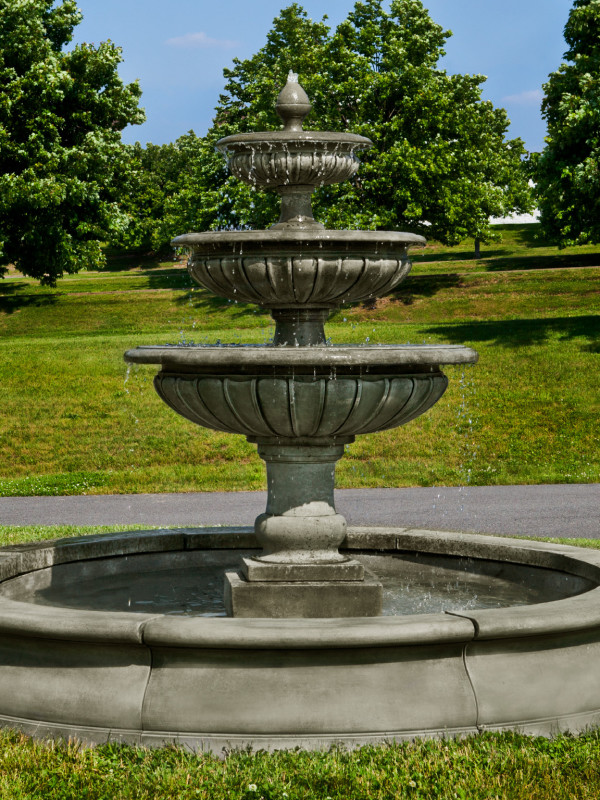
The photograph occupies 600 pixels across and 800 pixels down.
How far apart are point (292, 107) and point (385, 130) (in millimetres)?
30132

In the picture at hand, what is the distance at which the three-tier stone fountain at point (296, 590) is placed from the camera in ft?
15.6

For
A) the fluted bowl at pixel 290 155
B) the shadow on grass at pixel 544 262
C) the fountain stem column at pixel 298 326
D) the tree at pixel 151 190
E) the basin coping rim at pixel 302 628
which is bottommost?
the basin coping rim at pixel 302 628

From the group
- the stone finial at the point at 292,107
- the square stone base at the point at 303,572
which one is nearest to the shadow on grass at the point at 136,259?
the stone finial at the point at 292,107

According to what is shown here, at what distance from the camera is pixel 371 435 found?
698 inches

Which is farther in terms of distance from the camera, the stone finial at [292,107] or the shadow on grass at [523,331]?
the shadow on grass at [523,331]

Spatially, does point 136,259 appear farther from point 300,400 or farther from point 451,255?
point 300,400

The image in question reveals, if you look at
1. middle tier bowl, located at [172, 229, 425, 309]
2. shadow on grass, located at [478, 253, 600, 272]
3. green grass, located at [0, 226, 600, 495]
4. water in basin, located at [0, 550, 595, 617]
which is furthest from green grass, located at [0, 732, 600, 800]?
shadow on grass, located at [478, 253, 600, 272]

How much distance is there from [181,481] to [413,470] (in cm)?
341

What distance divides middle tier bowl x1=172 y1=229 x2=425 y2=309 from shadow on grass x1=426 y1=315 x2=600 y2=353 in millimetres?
18631

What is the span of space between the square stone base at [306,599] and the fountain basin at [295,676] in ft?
3.53

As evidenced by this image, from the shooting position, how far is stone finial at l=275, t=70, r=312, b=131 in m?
6.80

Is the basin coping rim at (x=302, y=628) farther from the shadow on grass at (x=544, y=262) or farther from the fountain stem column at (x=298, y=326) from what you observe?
the shadow on grass at (x=544, y=262)

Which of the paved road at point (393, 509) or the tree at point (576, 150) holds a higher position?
the tree at point (576, 150)

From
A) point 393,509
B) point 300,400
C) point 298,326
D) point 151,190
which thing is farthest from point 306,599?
point 151,190
